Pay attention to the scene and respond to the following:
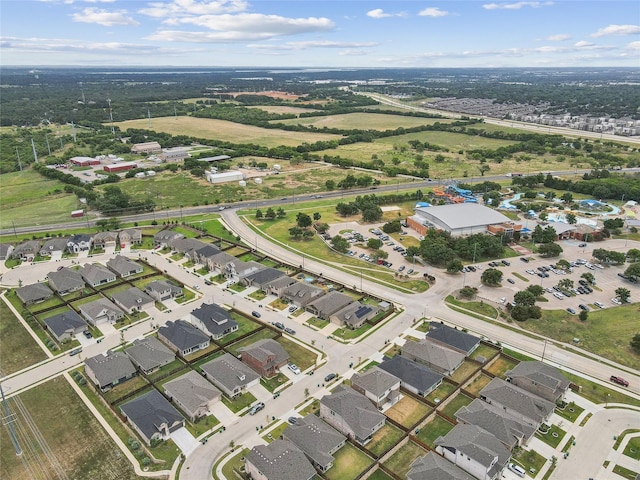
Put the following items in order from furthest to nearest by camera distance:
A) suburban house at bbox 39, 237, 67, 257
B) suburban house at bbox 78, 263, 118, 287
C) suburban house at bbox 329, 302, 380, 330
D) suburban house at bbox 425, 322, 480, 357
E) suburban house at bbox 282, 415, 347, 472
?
suburban house at bbox 39, 237, 67, 257 < suburban house at bbox 78, 263, 118, 287 < suburban house at bbox 329, 302, 380, 330 < suburban house at bbox 425, 322, 480, 357 < suburban house at bbox 282, 415, 347, 472

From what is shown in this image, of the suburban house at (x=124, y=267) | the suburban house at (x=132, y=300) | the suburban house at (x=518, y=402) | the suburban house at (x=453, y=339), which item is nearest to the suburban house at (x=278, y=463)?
the suburban house at (x=518, y=402)

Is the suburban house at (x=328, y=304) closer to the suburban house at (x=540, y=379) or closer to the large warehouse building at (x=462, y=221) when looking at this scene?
the suburban house at (x=540, y=379)

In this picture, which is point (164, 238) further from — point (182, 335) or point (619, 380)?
point (619, 380)

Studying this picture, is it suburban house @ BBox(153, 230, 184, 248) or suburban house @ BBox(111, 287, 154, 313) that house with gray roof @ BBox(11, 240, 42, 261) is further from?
suburban house @ BBox(111, 287, 154, 313)

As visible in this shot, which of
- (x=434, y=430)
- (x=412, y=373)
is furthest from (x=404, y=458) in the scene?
(x=412, y=373)

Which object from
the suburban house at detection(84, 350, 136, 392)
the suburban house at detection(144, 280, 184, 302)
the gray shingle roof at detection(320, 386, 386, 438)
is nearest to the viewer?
the gray shingle roof at detection(320, 386, 386, 438)

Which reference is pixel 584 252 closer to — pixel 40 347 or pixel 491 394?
pixel 491 394

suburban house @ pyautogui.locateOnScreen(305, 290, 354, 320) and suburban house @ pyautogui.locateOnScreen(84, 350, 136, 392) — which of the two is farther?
suburban house @ pyautogui.locateOnScreen(305, 290, 354, 320)

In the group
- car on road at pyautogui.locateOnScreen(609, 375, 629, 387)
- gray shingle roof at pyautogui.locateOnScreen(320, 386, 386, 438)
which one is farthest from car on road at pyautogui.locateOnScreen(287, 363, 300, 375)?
car on road at pyautogui.locateOnScreen(609, 375, 629, 387)
